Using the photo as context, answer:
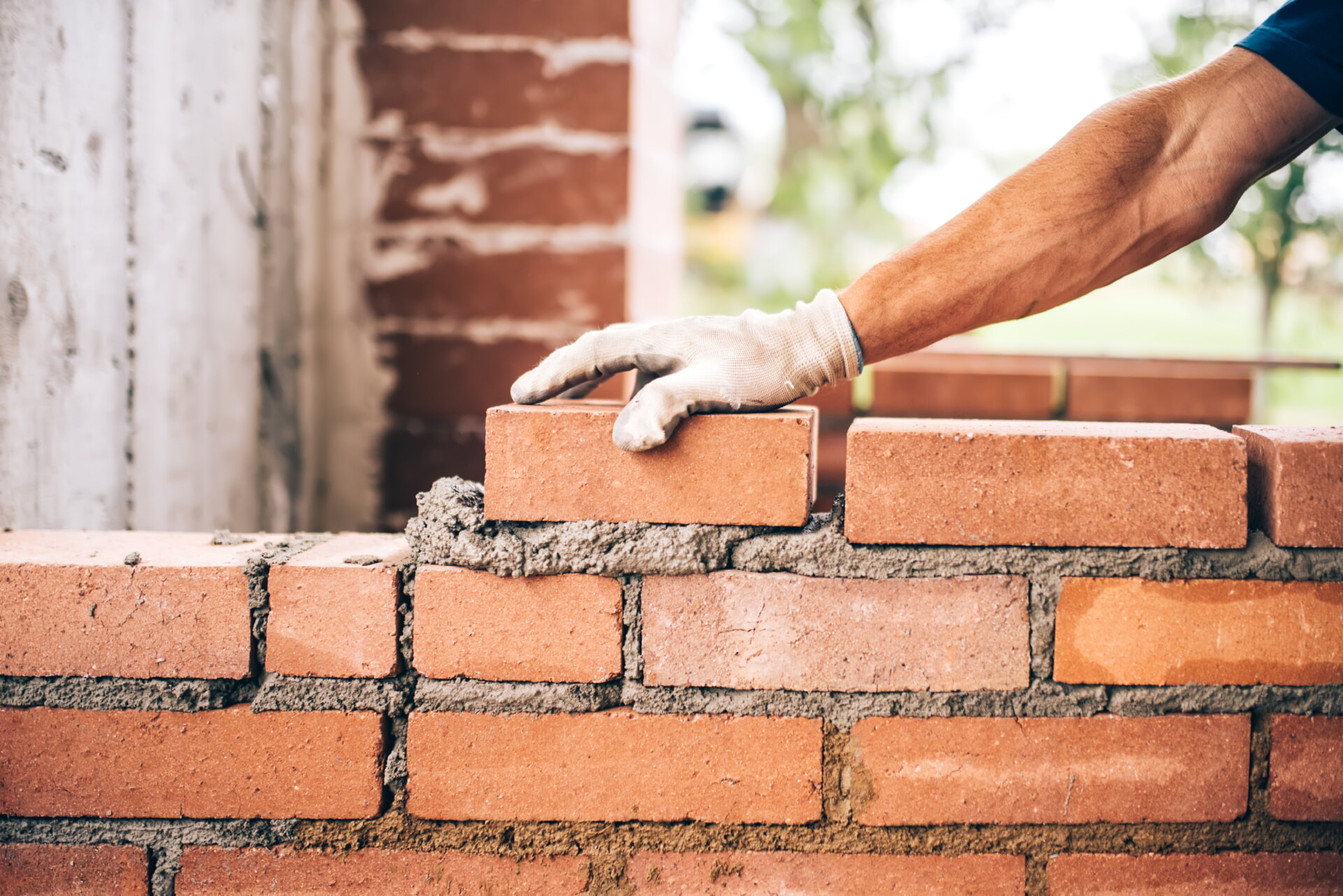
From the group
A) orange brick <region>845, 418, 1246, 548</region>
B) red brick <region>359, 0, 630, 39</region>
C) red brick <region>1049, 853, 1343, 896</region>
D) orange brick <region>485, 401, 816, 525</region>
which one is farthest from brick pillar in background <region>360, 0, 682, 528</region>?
red brick <region>1049, 853, 1343, 896</region>

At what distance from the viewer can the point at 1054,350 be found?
2408 mm

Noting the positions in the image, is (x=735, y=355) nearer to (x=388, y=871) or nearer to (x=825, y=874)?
(x=825, y=874)

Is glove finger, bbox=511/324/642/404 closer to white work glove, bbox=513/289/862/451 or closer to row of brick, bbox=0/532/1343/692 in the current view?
white work glove, bbox=513/289/862/451

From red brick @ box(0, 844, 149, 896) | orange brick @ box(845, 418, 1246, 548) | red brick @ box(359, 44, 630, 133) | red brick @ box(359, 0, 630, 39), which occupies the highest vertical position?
red brick @ box(359, 0, 630, 39)

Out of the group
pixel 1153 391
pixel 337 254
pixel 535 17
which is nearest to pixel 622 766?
pixel 337 254

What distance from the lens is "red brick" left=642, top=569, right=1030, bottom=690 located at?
0.92m

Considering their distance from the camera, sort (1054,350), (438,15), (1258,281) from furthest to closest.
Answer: (1258,281)
(1054,350)
(438,15)

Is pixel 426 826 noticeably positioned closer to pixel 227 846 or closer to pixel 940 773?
pixel 227 846

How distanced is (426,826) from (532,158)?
1.22 m

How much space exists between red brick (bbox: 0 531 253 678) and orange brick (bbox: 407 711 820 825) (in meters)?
0.24

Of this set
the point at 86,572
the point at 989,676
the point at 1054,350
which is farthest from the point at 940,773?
the point at 1054,350

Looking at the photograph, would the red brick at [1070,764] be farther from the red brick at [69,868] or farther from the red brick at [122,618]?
the red brick at [69,868]

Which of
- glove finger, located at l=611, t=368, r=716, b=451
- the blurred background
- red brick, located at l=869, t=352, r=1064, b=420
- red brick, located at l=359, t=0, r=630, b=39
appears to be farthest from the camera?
red brick, located at l=869, t=352, r=1064, b=420

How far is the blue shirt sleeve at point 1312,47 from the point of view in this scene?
3.02 feet
